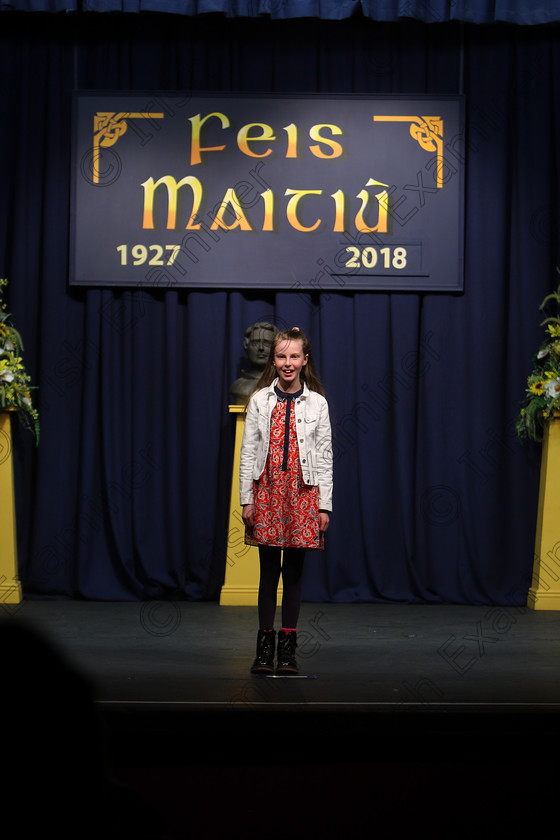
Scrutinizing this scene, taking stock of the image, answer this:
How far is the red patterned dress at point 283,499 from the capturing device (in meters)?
3.62

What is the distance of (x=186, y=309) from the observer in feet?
18.1

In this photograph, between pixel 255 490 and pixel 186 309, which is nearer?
pixel 255 490

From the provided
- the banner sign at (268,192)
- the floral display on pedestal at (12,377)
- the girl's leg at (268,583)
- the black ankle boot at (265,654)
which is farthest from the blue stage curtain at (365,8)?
the black ankle boot at (265,654)

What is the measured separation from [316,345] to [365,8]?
6.07 feet

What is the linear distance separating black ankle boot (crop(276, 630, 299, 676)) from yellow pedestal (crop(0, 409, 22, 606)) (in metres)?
2.06

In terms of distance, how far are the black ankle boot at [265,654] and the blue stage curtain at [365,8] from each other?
338cm

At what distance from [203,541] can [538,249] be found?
8.30 ft

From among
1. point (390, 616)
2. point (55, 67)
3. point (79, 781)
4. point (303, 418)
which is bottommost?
point (390, 616)

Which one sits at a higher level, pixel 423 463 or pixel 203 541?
pixel 423 463

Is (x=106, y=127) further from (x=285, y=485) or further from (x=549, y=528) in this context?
(x=549, y=528)

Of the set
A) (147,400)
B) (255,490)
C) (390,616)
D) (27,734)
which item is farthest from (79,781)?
(147,400)

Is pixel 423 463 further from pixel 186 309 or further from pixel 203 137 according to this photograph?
pixel 203 137

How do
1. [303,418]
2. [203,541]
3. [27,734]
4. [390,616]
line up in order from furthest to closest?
[203,541], [390,616], [303,418], [27,734]

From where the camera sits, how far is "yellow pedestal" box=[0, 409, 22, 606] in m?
5.11
